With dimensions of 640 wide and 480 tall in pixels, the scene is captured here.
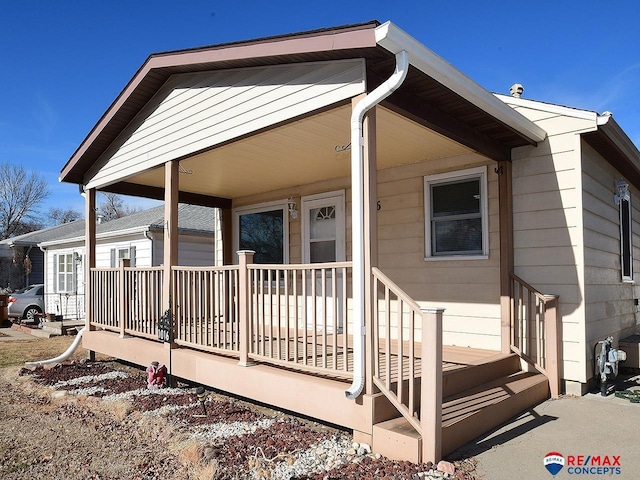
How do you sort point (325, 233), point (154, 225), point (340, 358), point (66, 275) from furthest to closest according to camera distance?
point (66, 275) < point (154, 225) < point (325, 233) < point (340, 358)

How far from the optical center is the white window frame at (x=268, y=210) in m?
7.73

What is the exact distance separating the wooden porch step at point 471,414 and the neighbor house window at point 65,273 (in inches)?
559

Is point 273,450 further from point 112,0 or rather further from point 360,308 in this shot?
point 112,0

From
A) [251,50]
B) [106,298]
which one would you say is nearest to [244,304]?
[251,50]

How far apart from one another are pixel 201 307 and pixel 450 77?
352 cm

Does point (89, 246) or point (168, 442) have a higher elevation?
point (89, 246)

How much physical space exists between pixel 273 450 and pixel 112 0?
9.23 metres

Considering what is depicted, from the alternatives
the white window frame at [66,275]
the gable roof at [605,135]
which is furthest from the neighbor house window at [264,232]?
the white window frame at [66,275]

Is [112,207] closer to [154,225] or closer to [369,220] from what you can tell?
[154,225]

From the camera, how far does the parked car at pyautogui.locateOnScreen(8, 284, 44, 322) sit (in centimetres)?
1539

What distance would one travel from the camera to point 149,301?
602cm

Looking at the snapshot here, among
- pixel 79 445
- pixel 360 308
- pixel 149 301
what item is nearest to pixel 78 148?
pixel 149 301

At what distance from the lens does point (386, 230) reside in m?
6.30

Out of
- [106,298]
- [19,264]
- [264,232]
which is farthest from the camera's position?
[19,264]
